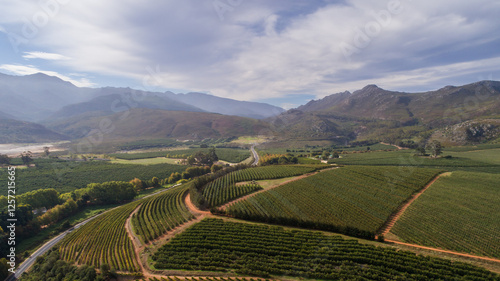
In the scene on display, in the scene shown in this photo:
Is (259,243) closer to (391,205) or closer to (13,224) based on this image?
(391,205)

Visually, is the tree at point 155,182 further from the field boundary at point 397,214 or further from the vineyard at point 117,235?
the field boundary at point 397,214

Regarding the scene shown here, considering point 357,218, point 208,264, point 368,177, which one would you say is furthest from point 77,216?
point 368,177

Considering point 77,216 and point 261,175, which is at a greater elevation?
point 261,175

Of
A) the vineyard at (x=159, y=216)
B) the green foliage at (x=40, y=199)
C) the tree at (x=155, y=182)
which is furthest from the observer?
the tree at (x=155, y=182)

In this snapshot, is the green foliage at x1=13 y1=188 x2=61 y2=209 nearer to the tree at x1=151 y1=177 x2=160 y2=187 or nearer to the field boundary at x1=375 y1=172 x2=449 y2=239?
the tree at x1=151 y1=177 x2=160 y2=187

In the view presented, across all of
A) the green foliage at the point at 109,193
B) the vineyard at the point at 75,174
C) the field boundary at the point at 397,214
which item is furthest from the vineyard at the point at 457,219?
the vineyard at the point at 75,174

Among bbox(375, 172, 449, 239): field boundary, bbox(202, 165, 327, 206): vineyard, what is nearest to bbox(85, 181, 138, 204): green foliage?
bbox(202, 165, 327, 206): vineyard

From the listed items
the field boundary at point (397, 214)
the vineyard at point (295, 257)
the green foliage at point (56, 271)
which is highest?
the field boundary at point (397, 214)
